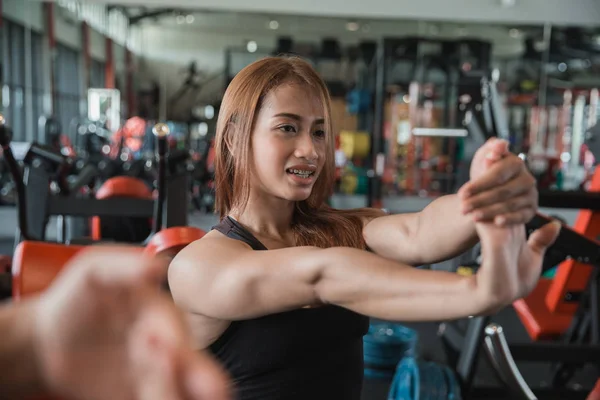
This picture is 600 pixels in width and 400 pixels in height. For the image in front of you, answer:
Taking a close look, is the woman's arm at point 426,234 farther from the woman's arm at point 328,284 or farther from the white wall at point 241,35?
the white wall at point 241,35

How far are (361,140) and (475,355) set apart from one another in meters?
6.91

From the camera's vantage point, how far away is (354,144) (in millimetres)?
9367

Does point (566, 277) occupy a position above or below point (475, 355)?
above

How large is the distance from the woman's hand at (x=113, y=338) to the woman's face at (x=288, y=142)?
2.85ft

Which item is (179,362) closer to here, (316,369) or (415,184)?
(316,369)

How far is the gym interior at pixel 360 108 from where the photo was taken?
10.5 ft

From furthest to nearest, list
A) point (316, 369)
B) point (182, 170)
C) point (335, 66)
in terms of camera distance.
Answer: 1. point (335, 66)
2. point (182, 170)
3. point (316, 369)

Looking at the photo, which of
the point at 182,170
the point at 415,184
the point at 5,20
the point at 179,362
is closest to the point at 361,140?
the point at 415,184

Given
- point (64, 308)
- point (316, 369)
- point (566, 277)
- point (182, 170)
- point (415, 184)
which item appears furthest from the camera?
point (415, 184)

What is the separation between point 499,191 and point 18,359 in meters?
0.58

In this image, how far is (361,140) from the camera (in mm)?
9445

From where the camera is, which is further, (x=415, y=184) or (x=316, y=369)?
(x=415, y=184)

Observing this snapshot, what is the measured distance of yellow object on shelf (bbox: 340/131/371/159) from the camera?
30.6 feet

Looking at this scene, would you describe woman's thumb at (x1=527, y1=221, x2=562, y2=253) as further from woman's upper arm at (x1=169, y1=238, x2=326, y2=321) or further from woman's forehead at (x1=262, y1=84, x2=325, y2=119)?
woman's forehead at (x1=262, y1=84, x2=325, y2=119)
